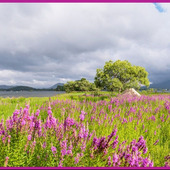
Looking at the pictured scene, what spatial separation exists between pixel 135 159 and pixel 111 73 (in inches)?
1135

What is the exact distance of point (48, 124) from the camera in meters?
2.32

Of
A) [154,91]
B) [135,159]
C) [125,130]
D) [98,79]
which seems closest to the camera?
[135,159]

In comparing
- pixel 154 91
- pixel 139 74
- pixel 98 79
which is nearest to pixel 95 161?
pixel 98 79

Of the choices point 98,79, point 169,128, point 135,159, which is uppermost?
point 98,79

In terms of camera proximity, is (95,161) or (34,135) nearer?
(95,161)

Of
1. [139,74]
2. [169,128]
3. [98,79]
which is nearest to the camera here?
[169,128]

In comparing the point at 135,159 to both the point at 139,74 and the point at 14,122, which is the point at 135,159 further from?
the point at 139,74

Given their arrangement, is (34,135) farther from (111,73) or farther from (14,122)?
(111,73)

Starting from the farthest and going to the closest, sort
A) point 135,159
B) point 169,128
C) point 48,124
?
point 169,128, point 48,124, point 135,159

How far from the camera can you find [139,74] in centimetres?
4016

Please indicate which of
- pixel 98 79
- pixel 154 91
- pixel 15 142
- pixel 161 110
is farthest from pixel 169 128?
pixel 154 91

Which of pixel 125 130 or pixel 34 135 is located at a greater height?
pixel 34 135

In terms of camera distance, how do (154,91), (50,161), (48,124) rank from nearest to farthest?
(50,161) → (48,124) → (154,91)

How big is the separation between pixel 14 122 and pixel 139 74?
41.3 metres
